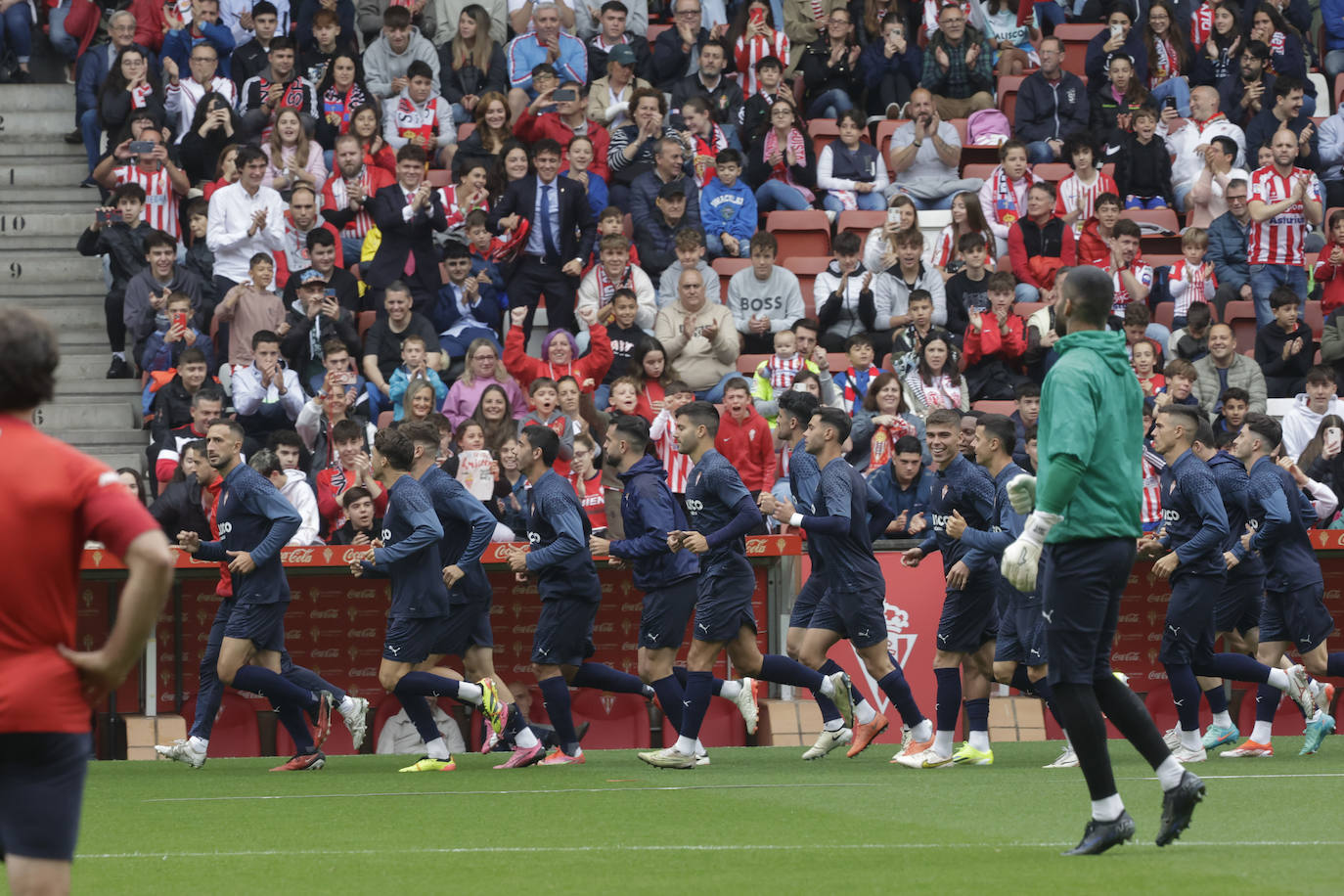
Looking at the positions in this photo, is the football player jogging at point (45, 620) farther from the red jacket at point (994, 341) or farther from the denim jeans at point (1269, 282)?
the denim jeans at point (1269, 282)

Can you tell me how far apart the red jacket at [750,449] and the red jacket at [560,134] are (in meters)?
4.38

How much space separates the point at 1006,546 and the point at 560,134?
9446 millimetres

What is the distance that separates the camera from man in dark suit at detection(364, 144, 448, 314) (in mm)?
17641

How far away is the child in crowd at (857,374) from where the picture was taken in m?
16.8

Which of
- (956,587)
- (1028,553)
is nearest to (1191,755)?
(956,587)

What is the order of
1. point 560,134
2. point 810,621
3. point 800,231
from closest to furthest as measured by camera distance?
point 810,621, point 560,134, point 800,231

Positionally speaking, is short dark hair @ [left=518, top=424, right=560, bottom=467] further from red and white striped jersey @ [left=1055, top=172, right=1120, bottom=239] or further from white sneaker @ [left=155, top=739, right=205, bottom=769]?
red and white striped jersey @ [left=1055, top=172, right=1120, bottom=239]

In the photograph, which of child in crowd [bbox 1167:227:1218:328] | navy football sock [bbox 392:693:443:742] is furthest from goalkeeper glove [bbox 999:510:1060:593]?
child in crowd [bbox 1167:227:1218:328]

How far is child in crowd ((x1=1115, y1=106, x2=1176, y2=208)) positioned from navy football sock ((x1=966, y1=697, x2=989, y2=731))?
31.8 feet

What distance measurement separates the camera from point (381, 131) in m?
19.4

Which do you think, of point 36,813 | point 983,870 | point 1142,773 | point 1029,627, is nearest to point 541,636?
point 1029,627

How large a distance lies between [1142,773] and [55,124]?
48.1 feet

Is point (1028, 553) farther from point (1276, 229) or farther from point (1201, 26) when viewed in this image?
point (1201, 26)

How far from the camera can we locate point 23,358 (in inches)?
169
